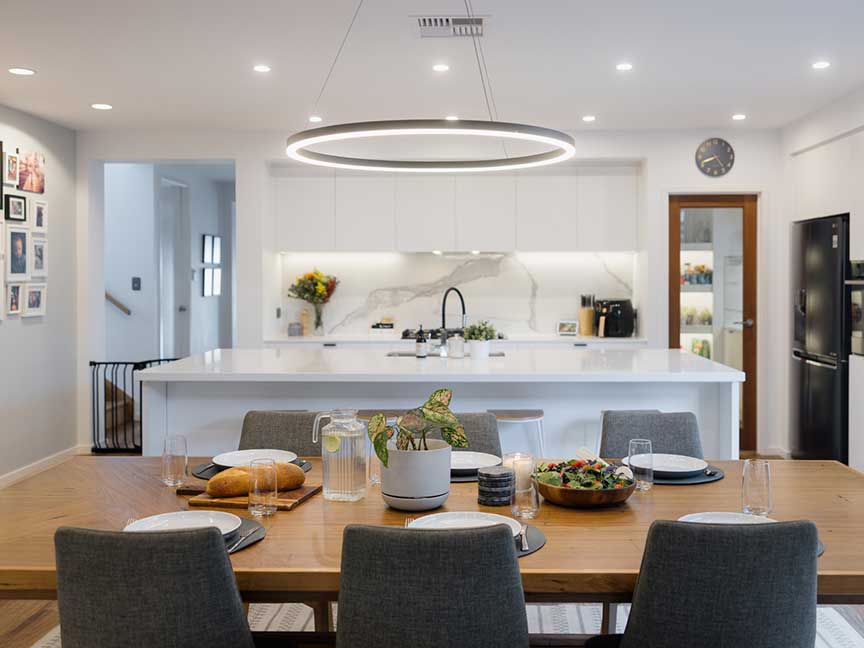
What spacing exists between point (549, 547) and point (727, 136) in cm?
518

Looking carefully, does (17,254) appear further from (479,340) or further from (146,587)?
(146,587)

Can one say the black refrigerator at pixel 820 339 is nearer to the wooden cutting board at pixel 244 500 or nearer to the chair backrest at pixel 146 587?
the wooden cutting board at pixel 244 500

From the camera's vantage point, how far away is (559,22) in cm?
373

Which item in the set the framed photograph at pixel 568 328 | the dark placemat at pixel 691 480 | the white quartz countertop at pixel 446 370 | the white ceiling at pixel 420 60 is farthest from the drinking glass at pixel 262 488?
the framed photograph at pixel 568 328

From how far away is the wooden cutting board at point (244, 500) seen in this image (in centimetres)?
207

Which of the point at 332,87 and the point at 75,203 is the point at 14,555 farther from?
the point at 75,203

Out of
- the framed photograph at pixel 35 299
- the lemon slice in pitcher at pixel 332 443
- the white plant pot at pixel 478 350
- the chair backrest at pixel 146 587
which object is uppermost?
the framed photograph at pixel 35 299

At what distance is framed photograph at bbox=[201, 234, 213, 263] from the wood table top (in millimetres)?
6448

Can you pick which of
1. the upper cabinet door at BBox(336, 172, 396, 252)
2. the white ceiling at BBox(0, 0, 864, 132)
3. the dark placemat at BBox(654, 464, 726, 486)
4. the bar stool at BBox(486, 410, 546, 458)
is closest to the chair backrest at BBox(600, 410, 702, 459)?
the dark placemat at BBox(654, 464, 726, 486)

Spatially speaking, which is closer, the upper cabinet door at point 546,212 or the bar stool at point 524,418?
the bar stool at point 524,418

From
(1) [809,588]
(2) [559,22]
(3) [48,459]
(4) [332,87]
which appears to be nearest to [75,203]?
(3) [48,459]

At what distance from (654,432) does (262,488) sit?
1463 mm

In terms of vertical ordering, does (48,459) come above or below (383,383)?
below

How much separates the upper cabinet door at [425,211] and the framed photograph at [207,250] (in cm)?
315
